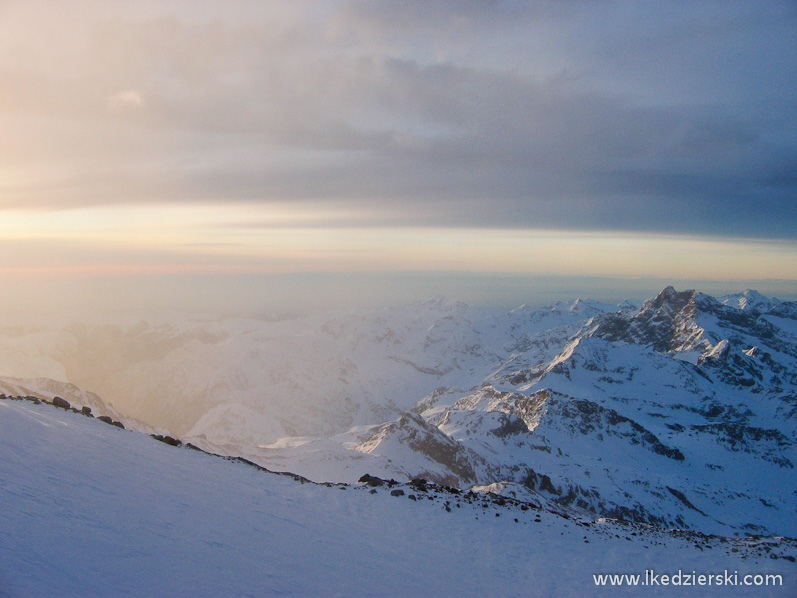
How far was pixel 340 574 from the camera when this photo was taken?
1772 cm

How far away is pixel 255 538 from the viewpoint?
19.0 metres

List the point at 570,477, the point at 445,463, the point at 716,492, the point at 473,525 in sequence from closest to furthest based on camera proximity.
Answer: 1. the point at 473,525
2. the point at 445,463
3. the point at 570,477
4. the point at 716,492

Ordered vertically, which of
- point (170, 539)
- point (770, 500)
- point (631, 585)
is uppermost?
point (170, 539)

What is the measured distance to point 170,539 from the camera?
16656mm

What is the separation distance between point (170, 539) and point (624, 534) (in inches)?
1103

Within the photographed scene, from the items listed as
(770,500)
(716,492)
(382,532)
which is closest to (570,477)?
(716,492)

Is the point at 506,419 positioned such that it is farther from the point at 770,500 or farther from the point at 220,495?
the point at 220,495

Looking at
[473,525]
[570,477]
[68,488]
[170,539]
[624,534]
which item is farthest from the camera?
[570,477]

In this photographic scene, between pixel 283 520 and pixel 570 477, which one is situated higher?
pixel 283 520

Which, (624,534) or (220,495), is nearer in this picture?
(220,495)

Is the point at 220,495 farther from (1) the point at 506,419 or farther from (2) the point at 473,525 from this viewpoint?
(1) the point at 506,419

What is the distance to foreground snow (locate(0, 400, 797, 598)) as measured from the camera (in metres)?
14.2

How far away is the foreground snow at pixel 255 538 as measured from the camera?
14188 millimetres

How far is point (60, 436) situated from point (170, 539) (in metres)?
12.3
